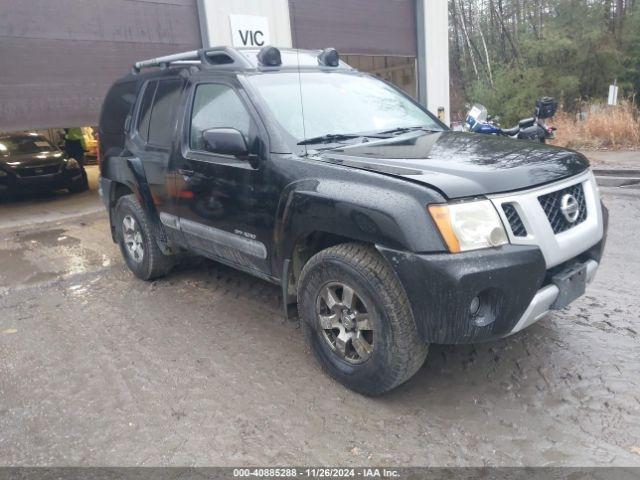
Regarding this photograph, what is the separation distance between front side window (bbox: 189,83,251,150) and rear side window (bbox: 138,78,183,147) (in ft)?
0.99

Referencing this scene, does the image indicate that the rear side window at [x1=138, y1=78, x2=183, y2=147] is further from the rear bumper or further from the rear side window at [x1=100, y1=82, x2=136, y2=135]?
the rear bumper

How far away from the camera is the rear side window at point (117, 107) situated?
5078 millimetres

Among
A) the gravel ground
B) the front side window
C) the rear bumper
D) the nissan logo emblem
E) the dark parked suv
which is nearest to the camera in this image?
the rear bumper

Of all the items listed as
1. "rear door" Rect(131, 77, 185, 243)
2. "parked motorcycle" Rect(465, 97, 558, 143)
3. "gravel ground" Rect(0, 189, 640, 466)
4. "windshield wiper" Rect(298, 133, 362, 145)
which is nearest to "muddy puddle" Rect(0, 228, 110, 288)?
"gravel ground" Rect(0, 189, 640, 466)

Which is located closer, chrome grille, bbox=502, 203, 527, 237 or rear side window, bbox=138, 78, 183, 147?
chrome grille, bbox=502, 203, 527, 237

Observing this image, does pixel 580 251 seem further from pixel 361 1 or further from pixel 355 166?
pixel 361 1

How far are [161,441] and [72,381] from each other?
1004mm

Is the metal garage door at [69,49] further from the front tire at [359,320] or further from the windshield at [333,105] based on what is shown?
the front tire at [359,320]

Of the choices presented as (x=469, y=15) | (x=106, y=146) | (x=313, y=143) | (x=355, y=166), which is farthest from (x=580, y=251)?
(x=469, y=15)

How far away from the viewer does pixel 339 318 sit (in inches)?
120

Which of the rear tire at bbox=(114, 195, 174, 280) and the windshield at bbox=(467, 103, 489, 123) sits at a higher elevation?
the windshield at bbox=(467, 103, 489, 123)

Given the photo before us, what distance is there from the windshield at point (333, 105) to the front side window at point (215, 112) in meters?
0.20

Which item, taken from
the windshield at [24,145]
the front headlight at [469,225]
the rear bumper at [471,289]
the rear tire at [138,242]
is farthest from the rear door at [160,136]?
the windshield at [24,145]

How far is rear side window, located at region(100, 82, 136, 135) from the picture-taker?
200 inches
